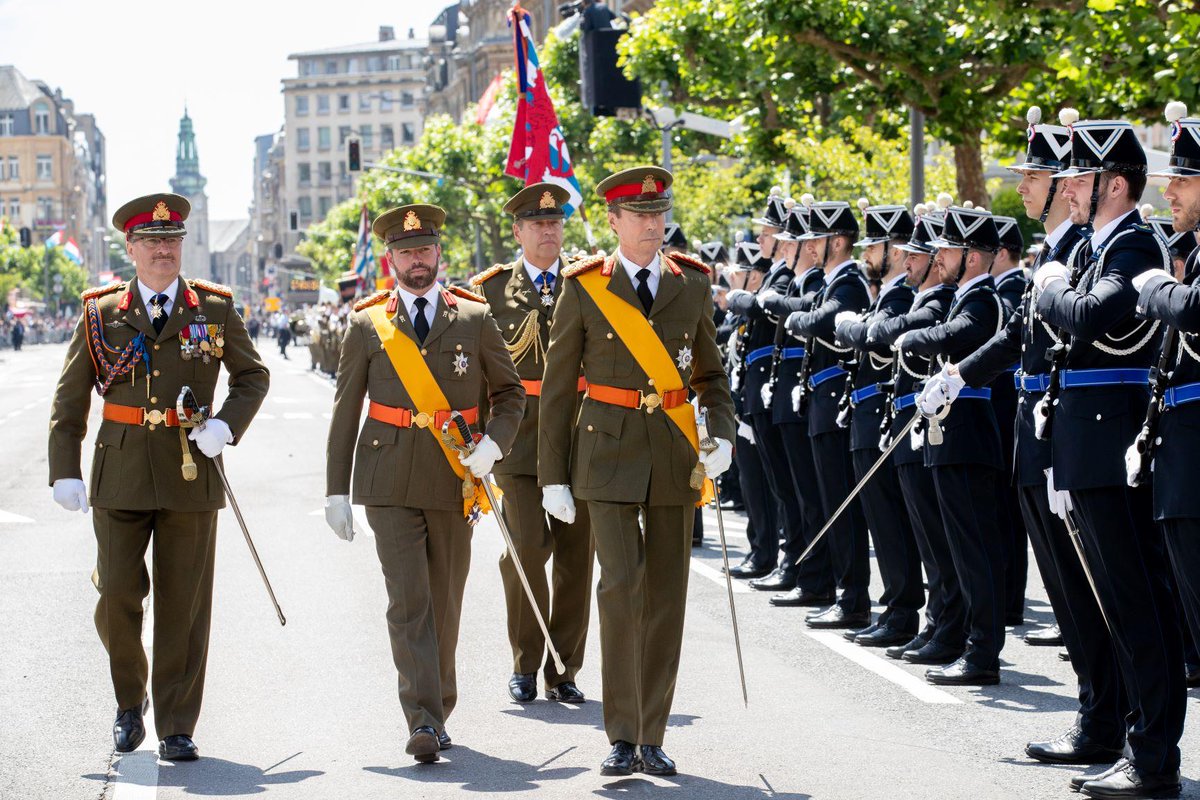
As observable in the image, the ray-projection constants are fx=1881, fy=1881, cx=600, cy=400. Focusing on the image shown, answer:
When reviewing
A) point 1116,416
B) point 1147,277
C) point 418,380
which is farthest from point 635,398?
point 1147,277

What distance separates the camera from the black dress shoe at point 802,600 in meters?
10.8

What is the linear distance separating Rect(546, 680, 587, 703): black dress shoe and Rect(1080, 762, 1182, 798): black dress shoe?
2.57m

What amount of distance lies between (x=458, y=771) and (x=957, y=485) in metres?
3.05

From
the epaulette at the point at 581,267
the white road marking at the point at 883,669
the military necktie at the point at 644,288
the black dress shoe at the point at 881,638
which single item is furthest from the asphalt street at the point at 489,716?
the epaulette at the point at 581,267

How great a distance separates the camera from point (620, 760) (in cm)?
673

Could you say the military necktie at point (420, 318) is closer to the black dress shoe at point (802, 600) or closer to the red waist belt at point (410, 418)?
the red waist belt at point (410, 418)

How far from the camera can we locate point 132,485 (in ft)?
23.5

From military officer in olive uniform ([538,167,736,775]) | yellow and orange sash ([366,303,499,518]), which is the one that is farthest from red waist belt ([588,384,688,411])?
yellow and orange sash ([366,303,499,518])

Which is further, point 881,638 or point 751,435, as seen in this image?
point 751,435

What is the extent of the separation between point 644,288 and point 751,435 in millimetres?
5110

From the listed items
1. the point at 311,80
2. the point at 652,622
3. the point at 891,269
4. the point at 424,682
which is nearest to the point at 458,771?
the point at 424,682

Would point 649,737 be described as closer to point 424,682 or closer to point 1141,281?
point 424,682

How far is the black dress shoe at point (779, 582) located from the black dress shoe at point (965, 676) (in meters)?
2.91

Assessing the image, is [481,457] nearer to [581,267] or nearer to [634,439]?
[634,439]
